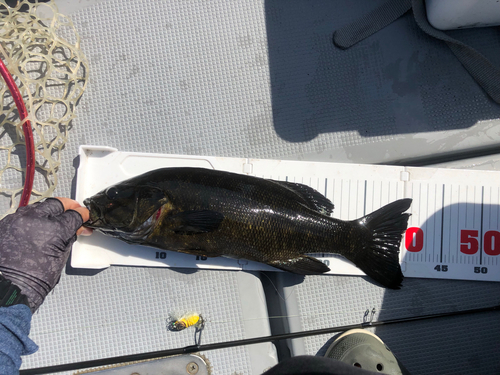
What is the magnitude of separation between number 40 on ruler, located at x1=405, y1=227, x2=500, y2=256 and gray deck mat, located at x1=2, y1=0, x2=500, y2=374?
40 centimetres

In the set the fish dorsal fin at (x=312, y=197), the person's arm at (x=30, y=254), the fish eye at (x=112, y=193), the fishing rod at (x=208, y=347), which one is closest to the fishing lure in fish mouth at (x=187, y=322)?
the fishing rod at (x=208, y=347)

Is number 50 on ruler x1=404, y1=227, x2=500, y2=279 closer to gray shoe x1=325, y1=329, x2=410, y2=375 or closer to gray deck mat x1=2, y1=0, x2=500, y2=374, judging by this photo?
gray deck mat x1=2, y1=0, x2=500, y2=374

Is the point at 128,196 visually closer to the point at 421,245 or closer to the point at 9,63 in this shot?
the point at 9,63

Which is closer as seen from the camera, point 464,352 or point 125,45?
point 464,352

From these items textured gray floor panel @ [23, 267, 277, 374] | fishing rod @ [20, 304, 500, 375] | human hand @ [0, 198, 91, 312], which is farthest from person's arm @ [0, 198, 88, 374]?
fishing rod @ [20, 304, 500, 375]

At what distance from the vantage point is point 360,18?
2.29 metres

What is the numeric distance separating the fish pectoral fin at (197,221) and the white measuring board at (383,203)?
15.3 inches

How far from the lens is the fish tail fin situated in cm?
203

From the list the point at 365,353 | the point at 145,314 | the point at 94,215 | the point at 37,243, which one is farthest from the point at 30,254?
the point at 365,353

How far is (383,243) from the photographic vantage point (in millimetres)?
2051

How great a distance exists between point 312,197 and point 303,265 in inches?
16.2

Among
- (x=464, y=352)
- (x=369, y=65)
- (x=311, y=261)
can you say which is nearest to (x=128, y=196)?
(x=311, y=261)

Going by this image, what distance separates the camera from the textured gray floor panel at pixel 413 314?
2.14 metres

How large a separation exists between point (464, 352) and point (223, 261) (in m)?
1.67
